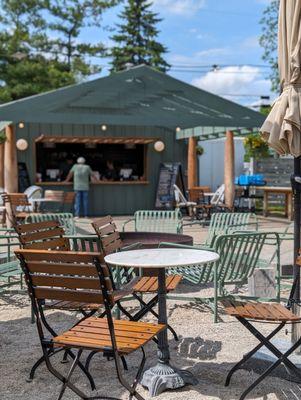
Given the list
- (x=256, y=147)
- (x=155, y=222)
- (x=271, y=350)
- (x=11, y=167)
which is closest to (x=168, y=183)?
(x=256, y=147)

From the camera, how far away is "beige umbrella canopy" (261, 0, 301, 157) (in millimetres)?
3365

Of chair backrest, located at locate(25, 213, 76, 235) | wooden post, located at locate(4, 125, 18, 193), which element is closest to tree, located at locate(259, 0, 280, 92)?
wooden post, located at locate(4, 125, 18, 193)

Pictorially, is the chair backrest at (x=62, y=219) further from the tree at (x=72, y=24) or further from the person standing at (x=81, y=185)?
the tree at (x=72, y=24)

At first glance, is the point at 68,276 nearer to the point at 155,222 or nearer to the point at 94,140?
the point at 155,222

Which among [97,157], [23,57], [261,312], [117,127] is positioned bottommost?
[261,312]

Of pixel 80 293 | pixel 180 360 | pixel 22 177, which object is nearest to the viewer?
pixel 80 293

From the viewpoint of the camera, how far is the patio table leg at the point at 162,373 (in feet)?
10.0

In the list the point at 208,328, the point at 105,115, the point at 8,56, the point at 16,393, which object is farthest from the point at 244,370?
the point at 8,56

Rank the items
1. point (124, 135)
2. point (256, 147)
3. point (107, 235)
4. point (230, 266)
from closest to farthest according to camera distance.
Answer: point (107, 235) → point (230, 266) → point (124, 135) → point (256, 147)

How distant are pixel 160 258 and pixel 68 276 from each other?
2.16 ft

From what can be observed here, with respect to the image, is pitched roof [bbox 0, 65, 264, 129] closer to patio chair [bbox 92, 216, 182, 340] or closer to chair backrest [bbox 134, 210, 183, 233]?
chair backrest [bbox 134, 210, 183, 233]

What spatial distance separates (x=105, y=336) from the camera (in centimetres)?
281

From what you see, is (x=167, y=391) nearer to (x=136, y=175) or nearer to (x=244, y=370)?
(x=244, y=370)

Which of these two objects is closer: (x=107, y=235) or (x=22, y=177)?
(x=107, y=235)
